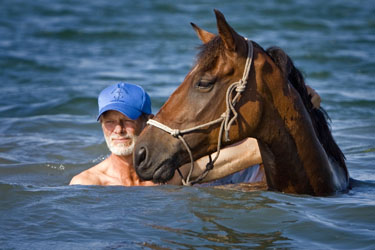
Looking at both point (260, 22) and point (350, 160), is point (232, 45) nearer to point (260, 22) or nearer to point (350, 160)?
point (350, 160)

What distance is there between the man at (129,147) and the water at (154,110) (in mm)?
206

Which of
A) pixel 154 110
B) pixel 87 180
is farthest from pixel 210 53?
A: pixel 154 110

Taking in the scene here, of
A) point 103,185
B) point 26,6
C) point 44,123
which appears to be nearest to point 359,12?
point 26,6

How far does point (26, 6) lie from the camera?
21375mm

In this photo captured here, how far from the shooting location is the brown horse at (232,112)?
4.00 metres

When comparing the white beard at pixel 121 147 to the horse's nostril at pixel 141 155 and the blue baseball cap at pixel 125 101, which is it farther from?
the horse's nostril at pixel 141 155

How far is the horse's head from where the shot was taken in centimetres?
399

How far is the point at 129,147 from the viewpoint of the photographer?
512 cm

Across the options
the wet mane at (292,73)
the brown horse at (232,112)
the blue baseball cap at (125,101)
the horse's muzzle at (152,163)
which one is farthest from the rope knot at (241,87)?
the blue baseball cap at (125,101)

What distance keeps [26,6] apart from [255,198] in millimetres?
18233

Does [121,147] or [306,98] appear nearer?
[306,98]

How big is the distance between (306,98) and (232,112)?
0.62m

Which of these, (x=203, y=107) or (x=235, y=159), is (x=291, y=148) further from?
(x=235, y=159)

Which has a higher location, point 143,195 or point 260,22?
point 260,22
